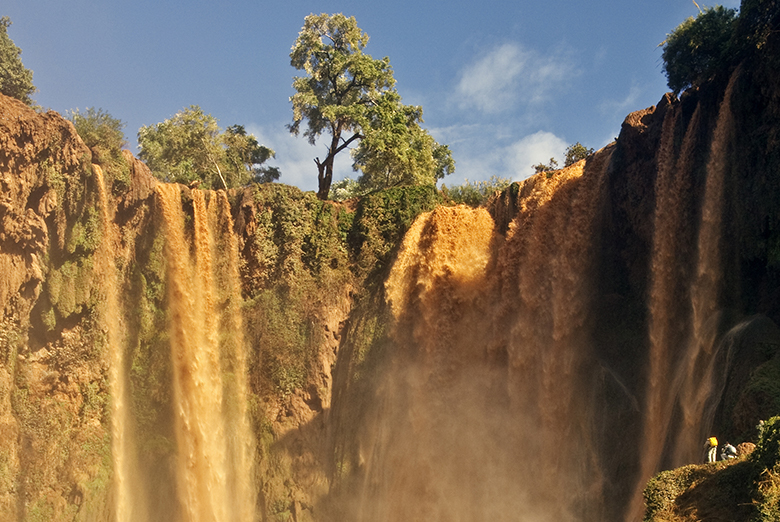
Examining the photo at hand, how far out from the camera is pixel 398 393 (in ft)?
74.6

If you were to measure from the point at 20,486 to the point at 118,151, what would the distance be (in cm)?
1132

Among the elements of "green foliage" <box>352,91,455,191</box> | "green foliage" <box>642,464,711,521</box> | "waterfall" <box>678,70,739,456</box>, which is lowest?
"green foliage" <box>642,464,711,521</box>

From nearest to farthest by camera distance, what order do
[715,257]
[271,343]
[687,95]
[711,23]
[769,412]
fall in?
[769,412] → [715,257] → [687,95] → [711,23] → [271,343]

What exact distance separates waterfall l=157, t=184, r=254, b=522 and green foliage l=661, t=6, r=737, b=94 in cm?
1509

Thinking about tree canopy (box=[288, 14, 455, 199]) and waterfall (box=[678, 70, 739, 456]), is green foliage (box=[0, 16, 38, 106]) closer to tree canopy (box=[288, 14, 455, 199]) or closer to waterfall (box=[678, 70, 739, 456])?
tree canopy (box=[288, 14, 455, 199])

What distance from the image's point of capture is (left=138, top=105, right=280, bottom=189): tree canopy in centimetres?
3259

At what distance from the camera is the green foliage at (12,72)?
33.2 meters

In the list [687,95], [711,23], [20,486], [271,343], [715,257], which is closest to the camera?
[715,257]

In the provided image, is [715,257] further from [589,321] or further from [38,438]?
[38,438]

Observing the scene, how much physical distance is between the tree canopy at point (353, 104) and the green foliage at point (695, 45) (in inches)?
503

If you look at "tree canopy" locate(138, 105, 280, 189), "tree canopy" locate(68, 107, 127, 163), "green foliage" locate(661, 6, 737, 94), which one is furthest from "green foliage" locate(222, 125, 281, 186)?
Result: "green foliage" locate(661, 6, 737, 94)

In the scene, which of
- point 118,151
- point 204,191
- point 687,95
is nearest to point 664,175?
point 687,95

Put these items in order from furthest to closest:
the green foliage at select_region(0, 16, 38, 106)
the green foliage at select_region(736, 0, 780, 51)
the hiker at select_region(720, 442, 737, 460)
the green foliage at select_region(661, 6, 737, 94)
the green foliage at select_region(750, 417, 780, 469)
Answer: the green foliage at select_region(0, 16, 38, 106), the green foliage at select_region(661, 6, 737, 94), the green foliage at select_region(736, 0, 780, 51), the hiker at select_region(720, 442, 737, 460), the green foliage at select_region(750, 417, 780, 469)

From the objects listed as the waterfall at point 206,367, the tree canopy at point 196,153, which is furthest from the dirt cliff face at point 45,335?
the tree canopy at point 196,153
